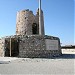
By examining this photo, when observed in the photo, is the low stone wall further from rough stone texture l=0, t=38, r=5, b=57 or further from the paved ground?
the paved ground

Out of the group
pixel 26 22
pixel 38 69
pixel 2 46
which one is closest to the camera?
pixel 38 69

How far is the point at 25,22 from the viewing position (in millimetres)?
28078

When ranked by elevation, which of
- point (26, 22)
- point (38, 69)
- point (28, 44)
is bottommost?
point (38, 69)

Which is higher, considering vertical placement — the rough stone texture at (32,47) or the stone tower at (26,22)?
the stone tower at (26,22)

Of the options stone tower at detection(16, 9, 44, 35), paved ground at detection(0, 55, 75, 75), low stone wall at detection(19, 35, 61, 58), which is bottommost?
paved ground at detection(0, 55, 75, 75)

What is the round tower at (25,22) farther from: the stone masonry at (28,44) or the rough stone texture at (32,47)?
the rough stone texture at (32,47)

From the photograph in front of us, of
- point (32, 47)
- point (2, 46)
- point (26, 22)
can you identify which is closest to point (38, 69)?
point (32, 47)

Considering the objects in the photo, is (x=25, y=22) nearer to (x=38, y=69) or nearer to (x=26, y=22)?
(x=26, y=22)

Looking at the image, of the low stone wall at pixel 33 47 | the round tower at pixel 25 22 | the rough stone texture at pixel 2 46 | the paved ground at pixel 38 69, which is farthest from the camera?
the round tower at pixel 25 22

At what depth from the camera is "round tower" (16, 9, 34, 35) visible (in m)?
28.0

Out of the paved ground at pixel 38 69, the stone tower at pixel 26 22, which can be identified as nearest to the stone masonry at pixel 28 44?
the stone tower at pixel 26 22

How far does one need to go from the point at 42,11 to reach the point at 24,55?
9.08 meters

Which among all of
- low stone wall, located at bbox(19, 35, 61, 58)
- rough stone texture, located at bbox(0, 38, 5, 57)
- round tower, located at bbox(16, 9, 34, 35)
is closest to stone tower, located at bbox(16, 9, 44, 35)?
round tower, located at bbox(16, 9, 34, 35)

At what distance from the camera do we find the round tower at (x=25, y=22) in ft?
91.8
